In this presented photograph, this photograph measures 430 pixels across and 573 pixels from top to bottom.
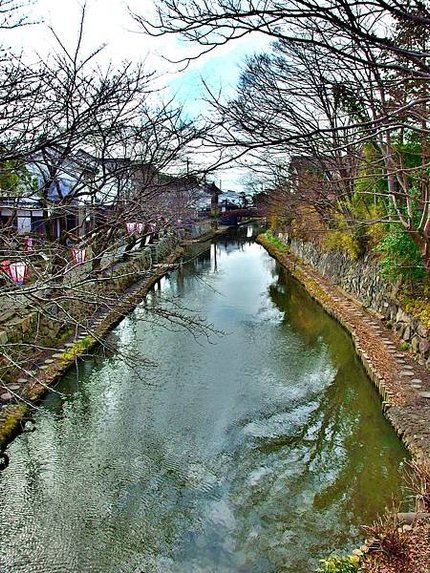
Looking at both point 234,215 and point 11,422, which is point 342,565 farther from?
point 234,215

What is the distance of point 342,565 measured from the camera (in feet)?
9.74

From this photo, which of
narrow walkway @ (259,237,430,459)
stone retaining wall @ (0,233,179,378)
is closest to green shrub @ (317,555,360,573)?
narrow walkway @ (259,237,430,459)

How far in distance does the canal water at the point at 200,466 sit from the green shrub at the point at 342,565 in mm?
411

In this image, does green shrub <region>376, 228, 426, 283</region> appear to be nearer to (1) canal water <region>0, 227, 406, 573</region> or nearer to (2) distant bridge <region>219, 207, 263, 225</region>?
(1) canal water <region>0, 227, 406, 573</region>

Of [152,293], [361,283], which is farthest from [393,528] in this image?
[152,293]

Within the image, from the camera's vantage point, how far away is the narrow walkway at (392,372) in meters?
4.89

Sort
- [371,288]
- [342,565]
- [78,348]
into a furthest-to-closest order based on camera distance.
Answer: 1. [371,288]
2. [78,348]
3. [342,565]

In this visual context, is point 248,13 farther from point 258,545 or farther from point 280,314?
point 280,314

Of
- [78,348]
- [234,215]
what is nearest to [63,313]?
[78,348]

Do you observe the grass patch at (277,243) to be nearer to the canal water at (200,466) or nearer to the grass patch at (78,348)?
the canal water at (200,466)

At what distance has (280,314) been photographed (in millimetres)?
10945

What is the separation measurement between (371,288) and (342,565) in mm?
7380

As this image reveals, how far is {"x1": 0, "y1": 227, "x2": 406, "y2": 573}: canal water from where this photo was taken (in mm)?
3619

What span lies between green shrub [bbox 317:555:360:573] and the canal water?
1.35ft
